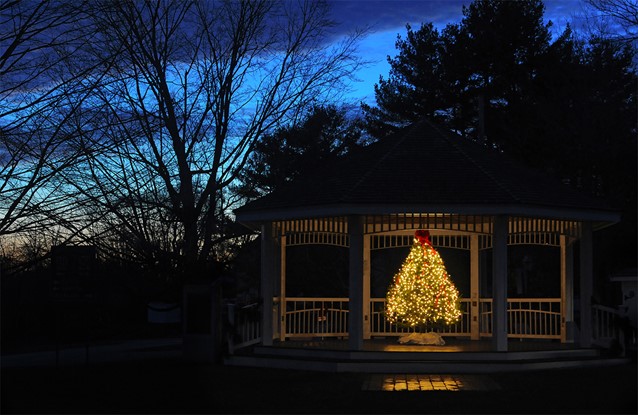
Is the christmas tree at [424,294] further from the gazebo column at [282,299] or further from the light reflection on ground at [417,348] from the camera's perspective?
the gazebo column at [282,299]

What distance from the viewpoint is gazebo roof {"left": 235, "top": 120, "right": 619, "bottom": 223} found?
17531 millimetres

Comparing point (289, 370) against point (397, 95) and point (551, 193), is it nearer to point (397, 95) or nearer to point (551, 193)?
point (551, 193)

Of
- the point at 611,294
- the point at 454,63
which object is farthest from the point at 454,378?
the point at 454,63

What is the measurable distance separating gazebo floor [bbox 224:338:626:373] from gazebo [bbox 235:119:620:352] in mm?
421

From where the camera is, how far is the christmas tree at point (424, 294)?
19.7 m

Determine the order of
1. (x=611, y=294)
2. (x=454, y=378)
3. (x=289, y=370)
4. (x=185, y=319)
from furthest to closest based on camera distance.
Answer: (x=611, y=294) < (x=185, y=319) < (x=289, y=370) < (x=454, y=378)

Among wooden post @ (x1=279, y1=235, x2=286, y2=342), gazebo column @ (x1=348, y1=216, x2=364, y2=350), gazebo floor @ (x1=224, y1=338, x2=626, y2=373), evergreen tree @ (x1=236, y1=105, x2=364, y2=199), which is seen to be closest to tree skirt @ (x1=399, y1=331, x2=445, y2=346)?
gazebo floor @ (x1=224, y1=338, x2=626, y2=373)

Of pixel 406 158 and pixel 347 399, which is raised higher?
pixel 406 158

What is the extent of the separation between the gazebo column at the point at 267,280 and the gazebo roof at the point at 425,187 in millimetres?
668

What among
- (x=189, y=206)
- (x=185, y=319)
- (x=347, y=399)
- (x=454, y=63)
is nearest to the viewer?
(x=347, y=399)

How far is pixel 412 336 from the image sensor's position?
19.9 meters

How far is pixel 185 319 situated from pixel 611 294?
20.6 meters

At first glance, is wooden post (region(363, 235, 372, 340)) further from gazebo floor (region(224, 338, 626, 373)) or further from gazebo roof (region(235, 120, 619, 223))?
gazebo floor (region(224, 338, 626, 373))

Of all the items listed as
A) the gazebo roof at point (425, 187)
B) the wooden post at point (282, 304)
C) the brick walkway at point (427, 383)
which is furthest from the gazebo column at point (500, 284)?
the wooden post at point (282, 304)
